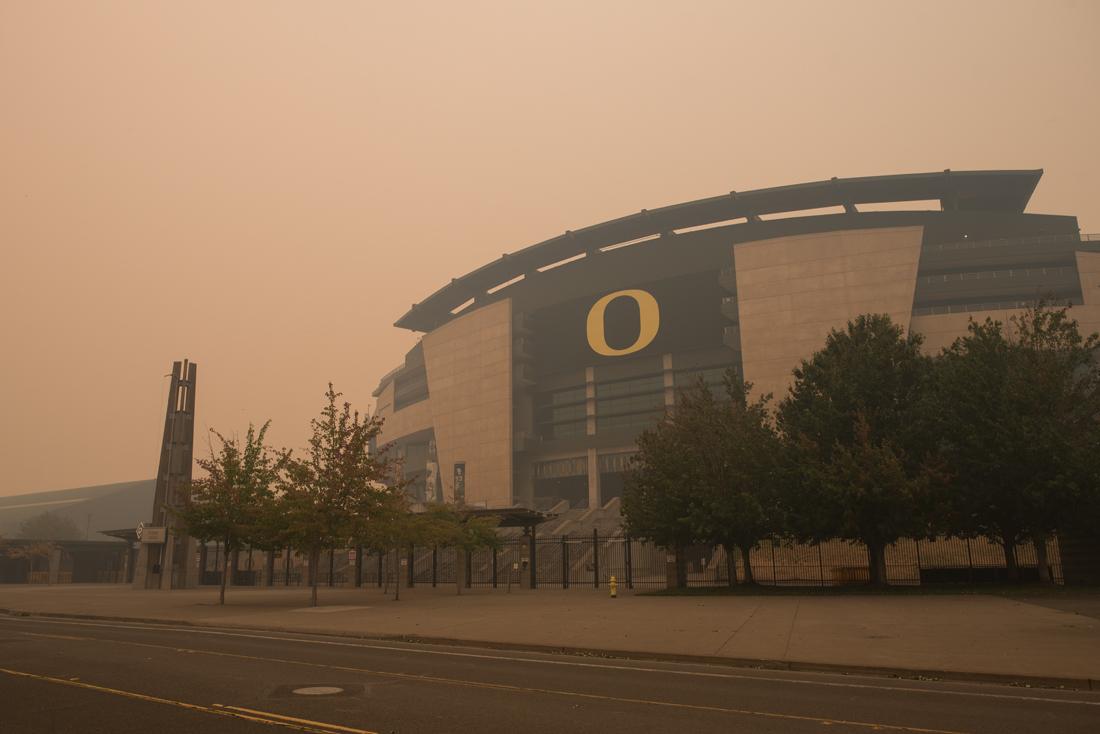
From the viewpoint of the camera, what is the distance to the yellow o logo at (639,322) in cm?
9350

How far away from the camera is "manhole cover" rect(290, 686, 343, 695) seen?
36.0ft

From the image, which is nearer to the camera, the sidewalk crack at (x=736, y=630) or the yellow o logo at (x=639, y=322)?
the sidewalk crack at (x=736, y=630)

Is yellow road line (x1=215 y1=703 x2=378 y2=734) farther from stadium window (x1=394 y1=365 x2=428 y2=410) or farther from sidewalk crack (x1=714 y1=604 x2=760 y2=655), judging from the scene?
stadium window (x1=394 y1=365 x2=428 y2=410)

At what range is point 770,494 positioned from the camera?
33500 mm

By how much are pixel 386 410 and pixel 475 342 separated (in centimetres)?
3358

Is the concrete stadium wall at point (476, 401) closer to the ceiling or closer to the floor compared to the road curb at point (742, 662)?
closer to the ceiling

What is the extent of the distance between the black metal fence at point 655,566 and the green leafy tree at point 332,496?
350cm

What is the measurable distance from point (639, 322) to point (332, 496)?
66.0 meters

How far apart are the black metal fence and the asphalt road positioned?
2050 cm

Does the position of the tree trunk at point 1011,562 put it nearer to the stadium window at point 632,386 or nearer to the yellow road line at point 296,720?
the yellow road line at point 296,720

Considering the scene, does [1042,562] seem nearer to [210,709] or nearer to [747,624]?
[747,624]

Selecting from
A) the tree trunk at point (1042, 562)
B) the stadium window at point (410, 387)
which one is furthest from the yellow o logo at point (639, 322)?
the tree trunk at point (1042, 562)

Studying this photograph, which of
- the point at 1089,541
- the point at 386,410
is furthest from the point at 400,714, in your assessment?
the point at 386,410

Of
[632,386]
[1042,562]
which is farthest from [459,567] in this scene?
[632,386]
